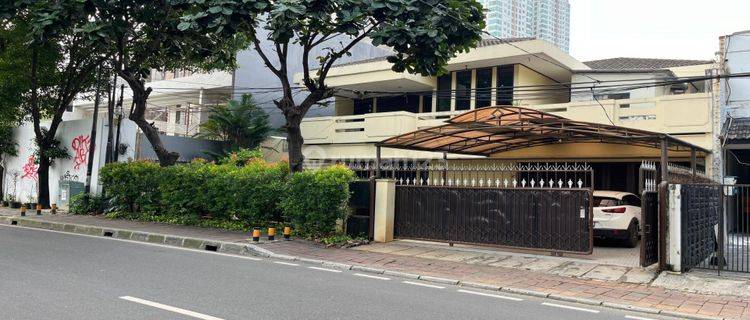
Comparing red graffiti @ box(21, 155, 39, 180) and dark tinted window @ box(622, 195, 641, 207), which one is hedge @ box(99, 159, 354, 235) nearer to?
dark tinted window @ box(622, 195, 641, 207)

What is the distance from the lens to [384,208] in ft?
43.5

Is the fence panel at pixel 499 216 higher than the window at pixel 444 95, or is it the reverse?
the window at pixel 444 95

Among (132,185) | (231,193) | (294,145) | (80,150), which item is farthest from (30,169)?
(294,145)

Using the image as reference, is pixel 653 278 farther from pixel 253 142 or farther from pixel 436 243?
pixel 253 142

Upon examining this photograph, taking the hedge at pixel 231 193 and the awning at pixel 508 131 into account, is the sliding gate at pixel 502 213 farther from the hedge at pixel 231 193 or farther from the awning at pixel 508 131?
the hedge at pixel 231 193

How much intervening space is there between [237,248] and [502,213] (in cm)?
572

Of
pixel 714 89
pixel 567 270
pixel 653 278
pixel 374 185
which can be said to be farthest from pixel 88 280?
pixel 714 89

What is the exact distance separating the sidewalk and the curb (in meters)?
0.01

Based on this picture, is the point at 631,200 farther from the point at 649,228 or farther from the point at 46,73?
the point at 46,73

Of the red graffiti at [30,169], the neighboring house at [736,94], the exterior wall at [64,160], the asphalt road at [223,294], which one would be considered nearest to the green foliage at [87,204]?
the exterior wall at [64,160]

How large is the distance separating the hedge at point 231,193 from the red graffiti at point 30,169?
7.07 m

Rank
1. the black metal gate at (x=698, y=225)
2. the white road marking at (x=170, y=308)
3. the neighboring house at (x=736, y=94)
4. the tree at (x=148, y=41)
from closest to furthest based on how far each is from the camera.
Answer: the white road marking at (x=170, y=308), the black metal gate at (x=698, y=225), the tree at (x=148, y=41), the neighboring house at (x=736, y=94)

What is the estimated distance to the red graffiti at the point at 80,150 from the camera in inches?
863

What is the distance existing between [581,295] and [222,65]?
14010 mm
